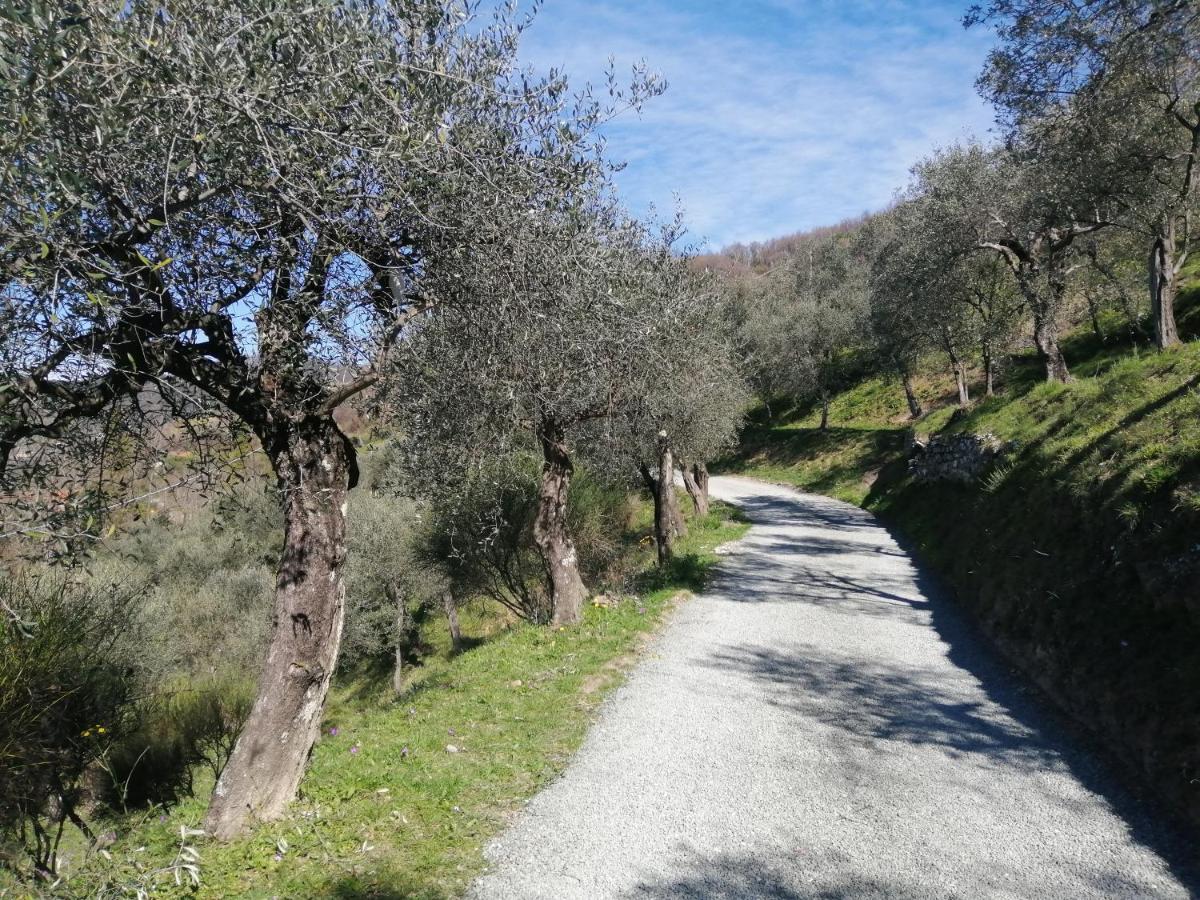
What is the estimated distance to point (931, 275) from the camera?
21766mm

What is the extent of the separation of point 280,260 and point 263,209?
386mm

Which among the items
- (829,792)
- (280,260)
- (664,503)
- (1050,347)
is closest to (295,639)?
(280,260)

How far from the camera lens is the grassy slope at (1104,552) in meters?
6.58

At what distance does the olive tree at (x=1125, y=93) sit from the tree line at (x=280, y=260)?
28.1 ft

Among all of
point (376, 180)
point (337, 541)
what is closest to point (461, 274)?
point (376, 180)

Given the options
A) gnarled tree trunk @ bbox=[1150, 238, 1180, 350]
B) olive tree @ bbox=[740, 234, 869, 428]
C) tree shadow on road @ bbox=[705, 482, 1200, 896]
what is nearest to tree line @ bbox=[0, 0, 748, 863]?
tree shadow on road @ bbox=[705, 482, 1200, 896]

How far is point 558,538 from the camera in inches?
507

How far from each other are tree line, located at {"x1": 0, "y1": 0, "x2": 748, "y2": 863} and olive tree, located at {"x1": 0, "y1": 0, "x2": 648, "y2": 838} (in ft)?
0.09

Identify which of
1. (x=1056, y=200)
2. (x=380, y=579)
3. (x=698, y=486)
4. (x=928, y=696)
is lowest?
(x=380, y=579)

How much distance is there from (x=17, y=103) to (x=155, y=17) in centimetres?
111

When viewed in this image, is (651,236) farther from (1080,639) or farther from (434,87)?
(1080,639)

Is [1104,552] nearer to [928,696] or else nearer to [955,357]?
[928,696]

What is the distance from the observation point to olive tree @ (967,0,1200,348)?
35.9ft

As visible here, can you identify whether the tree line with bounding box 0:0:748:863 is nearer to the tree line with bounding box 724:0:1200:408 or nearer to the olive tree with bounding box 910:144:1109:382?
the tree line with bounding box 724:0:1200:408
